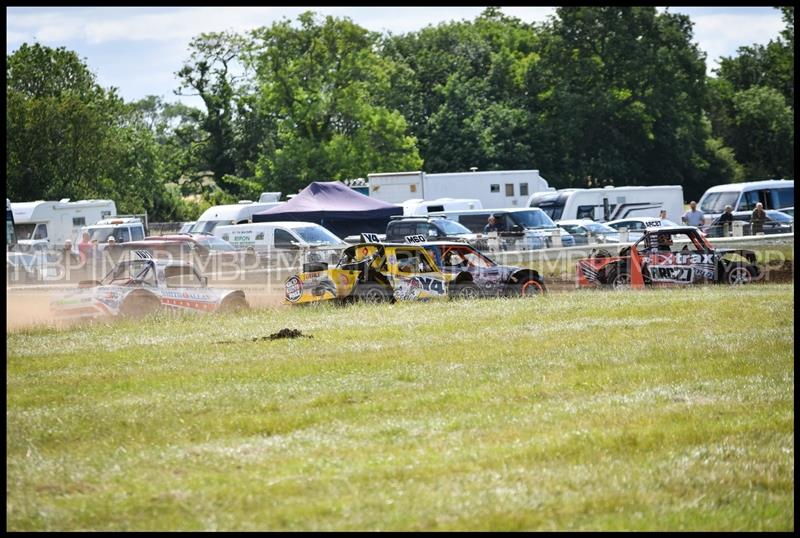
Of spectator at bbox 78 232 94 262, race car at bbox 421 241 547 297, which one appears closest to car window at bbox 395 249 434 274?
race car at bbox 421 241 547 297

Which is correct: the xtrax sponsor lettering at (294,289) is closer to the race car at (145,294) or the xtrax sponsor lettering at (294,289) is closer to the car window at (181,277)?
the race car at (145,294)

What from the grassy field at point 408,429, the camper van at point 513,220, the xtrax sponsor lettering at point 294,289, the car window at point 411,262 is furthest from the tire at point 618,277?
the camper van at point 513,220

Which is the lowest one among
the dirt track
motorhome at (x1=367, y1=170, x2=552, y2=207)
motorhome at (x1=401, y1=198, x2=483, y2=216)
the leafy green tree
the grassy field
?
the grassy field

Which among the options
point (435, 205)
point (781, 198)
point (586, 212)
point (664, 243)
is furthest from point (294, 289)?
point (781, 198)

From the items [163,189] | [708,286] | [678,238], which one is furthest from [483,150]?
[708,286]

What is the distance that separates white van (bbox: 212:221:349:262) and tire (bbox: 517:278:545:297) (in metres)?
8.85

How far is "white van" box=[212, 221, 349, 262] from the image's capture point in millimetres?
31406

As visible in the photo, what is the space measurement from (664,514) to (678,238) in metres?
31.2

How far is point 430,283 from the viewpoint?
21.2 metres

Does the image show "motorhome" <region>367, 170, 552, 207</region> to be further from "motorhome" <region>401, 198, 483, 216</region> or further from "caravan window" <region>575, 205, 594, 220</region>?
"caravan window" <region>575, 205, 594, 220</region>

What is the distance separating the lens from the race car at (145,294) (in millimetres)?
18719

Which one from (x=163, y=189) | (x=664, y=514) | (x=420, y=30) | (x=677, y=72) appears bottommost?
(x=664, y=514)

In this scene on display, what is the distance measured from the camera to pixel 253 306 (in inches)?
Answer: 852

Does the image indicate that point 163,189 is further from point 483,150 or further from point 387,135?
point 483,150
